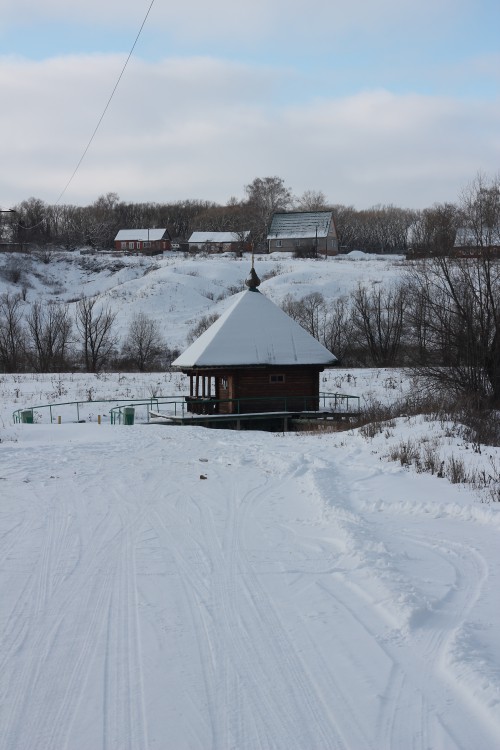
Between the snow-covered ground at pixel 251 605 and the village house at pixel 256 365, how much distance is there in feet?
40.8

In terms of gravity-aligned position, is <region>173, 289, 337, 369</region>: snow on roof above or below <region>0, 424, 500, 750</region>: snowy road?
above

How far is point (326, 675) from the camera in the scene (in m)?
4.32

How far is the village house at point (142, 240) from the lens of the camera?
9856 centimetres

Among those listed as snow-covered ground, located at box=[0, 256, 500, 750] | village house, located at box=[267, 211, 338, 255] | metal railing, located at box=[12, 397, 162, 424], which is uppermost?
village house, located at box=[267, 211, 338, 255]

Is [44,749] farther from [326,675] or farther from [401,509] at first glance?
[401,509]

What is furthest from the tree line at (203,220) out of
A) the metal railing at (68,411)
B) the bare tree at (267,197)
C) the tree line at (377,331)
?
the metal railing at (68,411)

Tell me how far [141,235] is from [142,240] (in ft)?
3.85

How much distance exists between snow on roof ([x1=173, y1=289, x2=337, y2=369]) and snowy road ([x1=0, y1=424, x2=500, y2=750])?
1517 centimetres

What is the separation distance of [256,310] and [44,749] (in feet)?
81.3

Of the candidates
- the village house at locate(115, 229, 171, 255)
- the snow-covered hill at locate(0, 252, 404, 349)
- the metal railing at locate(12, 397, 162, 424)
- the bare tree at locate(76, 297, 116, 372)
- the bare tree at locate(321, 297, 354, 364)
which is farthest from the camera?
the village house at locate(115, 229, 171, 255)

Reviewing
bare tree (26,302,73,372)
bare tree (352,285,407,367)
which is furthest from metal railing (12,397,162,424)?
bare tree (352,285,407,367)

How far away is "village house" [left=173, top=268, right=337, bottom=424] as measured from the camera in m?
25.5

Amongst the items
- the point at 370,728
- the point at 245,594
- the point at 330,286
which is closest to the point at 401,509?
the point at 245,594

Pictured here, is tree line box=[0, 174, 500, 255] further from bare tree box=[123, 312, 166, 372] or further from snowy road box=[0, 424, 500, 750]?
snowy road box=[0, 424, 500, 750]
